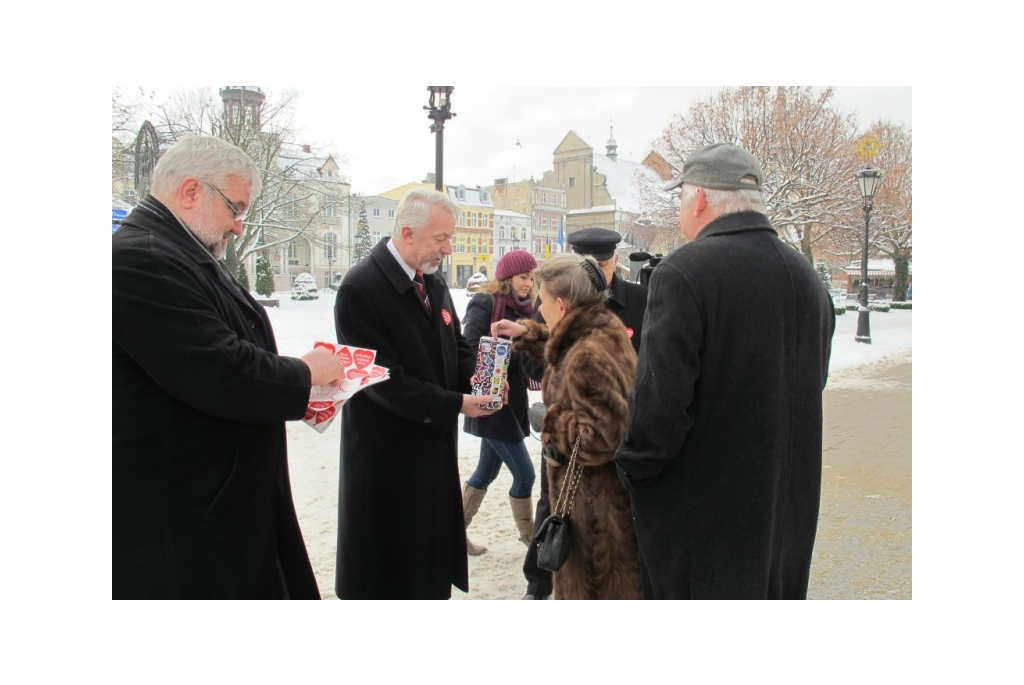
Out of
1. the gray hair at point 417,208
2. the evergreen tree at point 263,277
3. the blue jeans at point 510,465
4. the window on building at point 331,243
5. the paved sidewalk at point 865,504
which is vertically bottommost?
the paved sidewalk at point 865,504

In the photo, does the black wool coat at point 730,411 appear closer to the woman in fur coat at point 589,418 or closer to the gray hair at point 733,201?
the gray hair at point 733,201

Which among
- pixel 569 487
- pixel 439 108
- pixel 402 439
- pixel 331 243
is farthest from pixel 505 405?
pixel 331 243

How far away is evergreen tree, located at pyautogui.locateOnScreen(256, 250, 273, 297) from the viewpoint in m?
31.2

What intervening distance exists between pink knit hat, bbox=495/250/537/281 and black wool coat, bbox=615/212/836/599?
8.62ft

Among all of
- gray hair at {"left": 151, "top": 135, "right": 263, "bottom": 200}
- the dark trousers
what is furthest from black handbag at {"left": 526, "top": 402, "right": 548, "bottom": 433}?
gray hair at {"left": 151, "top": 135, "right": 263, "bottom": 200}

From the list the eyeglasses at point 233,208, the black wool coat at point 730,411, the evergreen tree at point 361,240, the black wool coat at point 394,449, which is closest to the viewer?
the black wool coat at point 730,411

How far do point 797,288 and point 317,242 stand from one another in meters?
33.2

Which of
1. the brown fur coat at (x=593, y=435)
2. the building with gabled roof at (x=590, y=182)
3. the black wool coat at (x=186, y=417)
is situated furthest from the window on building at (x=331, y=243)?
the black wool coat at (x=186, y=417)

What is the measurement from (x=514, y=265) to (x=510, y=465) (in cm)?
147

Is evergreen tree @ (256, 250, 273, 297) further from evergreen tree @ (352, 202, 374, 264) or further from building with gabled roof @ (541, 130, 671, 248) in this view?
building with gabled roof @ (541, 130, 671, 248)

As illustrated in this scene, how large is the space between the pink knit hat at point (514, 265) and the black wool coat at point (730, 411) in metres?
2.63

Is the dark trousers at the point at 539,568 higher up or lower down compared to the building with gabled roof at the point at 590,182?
lower down

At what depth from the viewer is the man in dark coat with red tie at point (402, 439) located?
294 centimetres

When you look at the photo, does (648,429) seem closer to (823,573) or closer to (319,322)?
(823,573)
